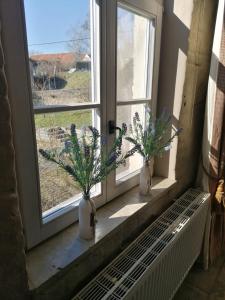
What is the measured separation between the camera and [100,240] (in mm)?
928

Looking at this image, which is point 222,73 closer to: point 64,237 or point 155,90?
point 155,90

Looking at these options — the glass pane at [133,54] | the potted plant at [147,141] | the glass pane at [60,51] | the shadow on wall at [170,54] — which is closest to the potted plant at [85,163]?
the glass pane at [60,51]

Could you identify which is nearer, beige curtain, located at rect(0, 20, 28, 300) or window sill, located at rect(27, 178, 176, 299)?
beige curtain, located at rect(0, 20, 28, 300)

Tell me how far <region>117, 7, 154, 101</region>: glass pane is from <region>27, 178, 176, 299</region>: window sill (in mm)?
567

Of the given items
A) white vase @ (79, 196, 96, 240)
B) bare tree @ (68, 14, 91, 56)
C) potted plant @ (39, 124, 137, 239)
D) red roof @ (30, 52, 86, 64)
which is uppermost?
bare tree @ (68, 14, 91, 56)

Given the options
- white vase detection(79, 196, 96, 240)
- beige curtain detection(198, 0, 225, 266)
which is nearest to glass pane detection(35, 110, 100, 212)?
white vase detection(79, 196, 96, 240)

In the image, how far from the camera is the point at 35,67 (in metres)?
0.78

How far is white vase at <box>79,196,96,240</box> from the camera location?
88cm

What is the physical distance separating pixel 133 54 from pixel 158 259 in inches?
41.4

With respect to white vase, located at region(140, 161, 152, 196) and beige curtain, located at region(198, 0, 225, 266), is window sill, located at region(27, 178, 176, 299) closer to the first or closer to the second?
white vase, located at region(140, 161, 152, 196)

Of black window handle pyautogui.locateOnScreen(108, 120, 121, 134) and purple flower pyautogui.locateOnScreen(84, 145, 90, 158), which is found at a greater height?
black window handle pyautogui.locateOnScreen(108, 120, 121, 134)

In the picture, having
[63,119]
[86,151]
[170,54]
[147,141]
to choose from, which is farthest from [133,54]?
[86,151]

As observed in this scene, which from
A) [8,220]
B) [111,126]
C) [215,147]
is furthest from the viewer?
[215,147]

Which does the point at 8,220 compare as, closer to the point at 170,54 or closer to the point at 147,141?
the point at 147,141
